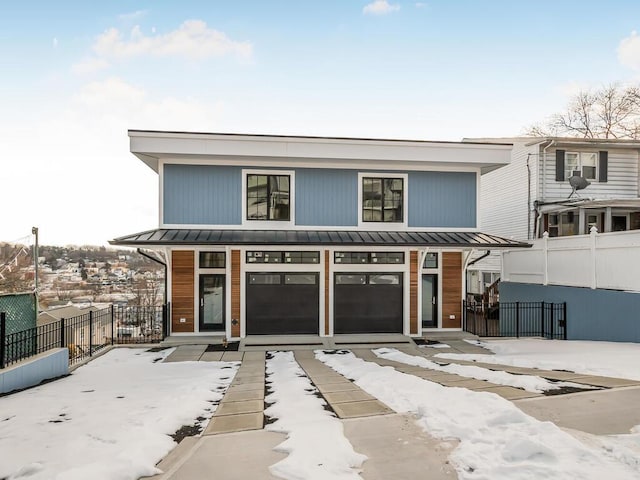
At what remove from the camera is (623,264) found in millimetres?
10656

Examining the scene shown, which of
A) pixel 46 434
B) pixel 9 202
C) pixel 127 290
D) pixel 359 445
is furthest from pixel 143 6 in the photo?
pixel 127 290

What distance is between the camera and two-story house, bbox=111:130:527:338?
496 inches

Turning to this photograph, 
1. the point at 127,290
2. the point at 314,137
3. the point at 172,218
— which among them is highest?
the point at 314,137

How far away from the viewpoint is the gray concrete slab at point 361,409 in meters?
4.86

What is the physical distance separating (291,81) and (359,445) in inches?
738

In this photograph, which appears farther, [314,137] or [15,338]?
[314,137]

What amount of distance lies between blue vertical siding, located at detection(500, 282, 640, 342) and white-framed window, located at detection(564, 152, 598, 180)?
8504mm

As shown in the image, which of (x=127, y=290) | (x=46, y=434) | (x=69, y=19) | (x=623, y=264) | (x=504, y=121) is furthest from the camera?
(x=127, y=290)

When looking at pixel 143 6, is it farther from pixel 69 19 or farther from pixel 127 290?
pixel 127 290

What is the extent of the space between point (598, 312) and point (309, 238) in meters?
9.04

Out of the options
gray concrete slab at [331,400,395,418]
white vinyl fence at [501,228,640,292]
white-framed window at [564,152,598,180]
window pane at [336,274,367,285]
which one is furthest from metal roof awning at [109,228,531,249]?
white-framed window at [564,152,598,180]

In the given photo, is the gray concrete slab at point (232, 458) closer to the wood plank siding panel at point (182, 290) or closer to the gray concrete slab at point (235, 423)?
the gray concrete slab at point (235, 423)

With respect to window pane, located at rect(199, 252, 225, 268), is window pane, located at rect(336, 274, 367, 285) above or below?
below

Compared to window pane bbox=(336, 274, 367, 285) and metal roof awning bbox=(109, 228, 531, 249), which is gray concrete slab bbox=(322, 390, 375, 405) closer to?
metal roof awning bbox=(109, 228, 531, 249)
